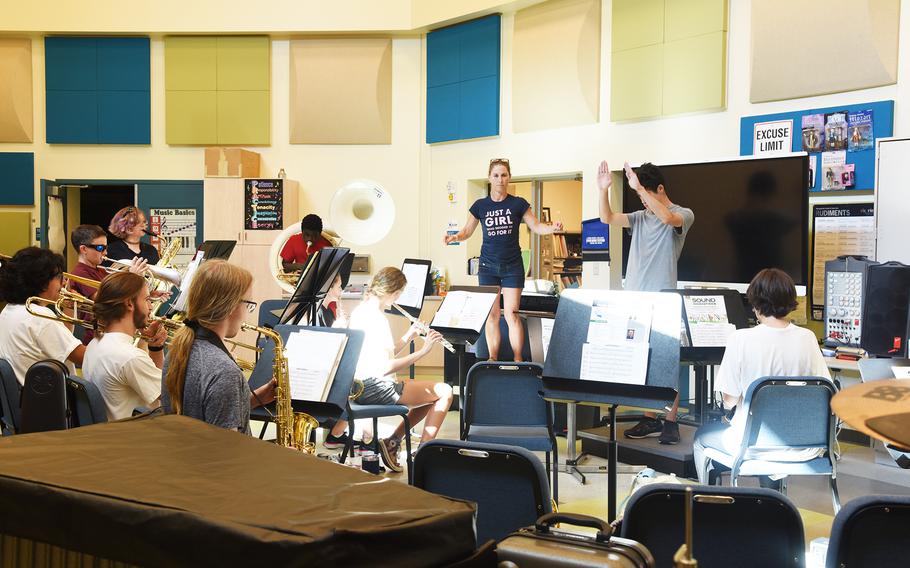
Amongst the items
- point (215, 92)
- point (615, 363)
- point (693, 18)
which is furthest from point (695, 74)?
point (215, 92)

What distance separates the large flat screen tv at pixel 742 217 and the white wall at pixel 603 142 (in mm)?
199

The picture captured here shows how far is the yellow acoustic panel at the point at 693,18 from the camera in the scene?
274 inches

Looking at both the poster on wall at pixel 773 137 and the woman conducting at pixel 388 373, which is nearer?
the woman conducting at pixel 388 373

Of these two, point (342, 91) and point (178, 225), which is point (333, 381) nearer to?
point (342, 91)

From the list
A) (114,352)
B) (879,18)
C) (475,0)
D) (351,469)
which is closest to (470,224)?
(475,0)

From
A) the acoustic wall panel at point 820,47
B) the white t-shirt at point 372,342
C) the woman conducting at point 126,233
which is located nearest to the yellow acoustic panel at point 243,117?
the woman conducting at point 126,233

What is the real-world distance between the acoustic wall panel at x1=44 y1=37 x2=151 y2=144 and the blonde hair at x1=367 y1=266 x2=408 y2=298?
6.23 meters

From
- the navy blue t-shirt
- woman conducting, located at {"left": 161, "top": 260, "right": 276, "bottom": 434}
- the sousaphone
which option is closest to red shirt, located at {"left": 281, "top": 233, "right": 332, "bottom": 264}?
the sousaphone

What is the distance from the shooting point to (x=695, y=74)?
715 cm

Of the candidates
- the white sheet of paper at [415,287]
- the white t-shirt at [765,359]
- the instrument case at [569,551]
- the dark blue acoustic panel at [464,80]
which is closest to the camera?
the instrument case at [569,551]

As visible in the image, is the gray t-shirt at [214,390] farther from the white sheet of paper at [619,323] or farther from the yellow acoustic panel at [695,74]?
the yellow acoustic panel at [695,74]

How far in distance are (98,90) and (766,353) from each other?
9.08m

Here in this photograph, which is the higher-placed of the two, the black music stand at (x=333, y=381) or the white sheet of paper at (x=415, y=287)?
the white sheet of paper at (x=415, y=287)

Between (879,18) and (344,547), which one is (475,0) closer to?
(879,18)
